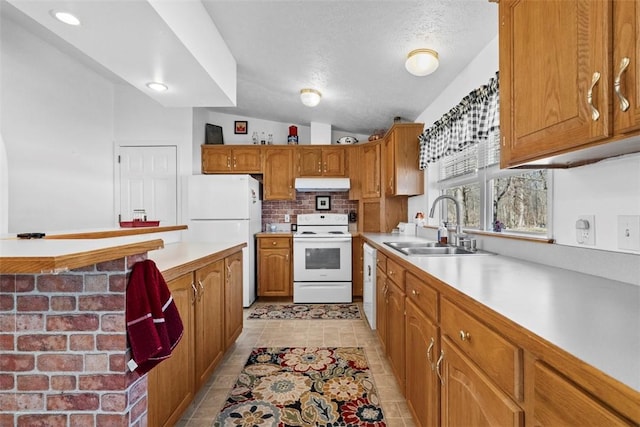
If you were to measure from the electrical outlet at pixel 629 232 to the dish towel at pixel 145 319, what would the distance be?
163 centimetres

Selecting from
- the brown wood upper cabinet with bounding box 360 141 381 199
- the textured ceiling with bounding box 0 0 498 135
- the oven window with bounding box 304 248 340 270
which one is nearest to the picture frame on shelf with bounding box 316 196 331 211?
the brown wood upper cabinet with bounding box 360 141 381 199

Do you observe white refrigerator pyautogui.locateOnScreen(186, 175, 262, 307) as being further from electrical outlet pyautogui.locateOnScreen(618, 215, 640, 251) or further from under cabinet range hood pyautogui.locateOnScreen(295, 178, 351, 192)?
electrical outlet pyautogui.locateOnScreen(618, 215, 640, 251)

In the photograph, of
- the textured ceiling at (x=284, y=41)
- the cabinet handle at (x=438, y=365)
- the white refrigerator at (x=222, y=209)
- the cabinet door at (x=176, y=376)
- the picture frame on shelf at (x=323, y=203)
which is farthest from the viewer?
the picture frame on shelf at (x=323, y=203)

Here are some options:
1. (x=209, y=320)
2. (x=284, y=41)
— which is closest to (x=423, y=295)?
(x=209, y=320)

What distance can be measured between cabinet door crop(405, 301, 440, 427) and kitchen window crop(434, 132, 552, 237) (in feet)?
2.49

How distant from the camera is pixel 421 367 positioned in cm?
146

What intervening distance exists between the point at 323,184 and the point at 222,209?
1388 mm

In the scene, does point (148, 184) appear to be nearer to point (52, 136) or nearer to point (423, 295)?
point (52, 136)

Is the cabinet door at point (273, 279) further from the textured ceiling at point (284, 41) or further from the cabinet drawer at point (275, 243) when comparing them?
the textured ceiling at point (284, 41)

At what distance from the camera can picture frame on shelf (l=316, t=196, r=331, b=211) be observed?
466cm

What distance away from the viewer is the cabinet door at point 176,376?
1326 mm

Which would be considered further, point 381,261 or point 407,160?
point 407,160

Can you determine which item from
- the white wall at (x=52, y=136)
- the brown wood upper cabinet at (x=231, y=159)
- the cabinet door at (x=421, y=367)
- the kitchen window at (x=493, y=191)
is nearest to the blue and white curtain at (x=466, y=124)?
the kitchen window at (x=493, y=191)

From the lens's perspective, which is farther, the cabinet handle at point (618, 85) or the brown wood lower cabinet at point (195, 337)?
the brown wood lower cabinet at point (195, 337)
